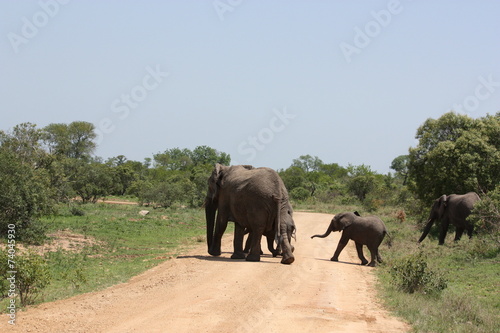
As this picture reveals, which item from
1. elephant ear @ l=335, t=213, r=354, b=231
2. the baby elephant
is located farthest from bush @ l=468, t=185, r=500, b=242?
elephant ear @ l=335, t=213, r=354, b=231

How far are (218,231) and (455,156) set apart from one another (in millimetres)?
15978

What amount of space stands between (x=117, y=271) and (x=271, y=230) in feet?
15.6

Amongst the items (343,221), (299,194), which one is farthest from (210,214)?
(299,194)

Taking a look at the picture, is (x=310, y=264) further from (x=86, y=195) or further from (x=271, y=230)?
(x=86, y=195)

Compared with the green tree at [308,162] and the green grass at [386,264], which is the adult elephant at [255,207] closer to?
the green grass at [386,264]

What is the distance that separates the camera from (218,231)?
18.5 meters

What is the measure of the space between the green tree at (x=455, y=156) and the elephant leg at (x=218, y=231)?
14.8 meters

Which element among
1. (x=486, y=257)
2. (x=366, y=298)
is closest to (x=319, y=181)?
(x=486, y=257)

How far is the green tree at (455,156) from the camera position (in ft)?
94.6

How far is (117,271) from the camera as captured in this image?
1689 cm

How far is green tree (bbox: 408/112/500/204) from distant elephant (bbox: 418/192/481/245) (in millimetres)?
2927

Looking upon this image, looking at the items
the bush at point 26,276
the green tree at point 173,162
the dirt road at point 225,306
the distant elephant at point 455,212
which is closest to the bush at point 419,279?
the dirt road at point 225,306

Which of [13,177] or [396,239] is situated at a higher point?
[13,177]

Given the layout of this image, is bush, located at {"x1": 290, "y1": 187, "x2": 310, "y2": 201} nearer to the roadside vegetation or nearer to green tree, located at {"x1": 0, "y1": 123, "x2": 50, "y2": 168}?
the roadside vegetation
